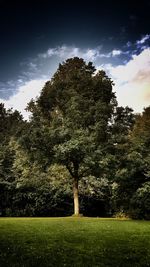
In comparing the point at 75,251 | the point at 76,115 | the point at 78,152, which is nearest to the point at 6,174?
the point at 76,115

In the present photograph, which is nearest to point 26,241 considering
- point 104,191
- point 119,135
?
point 119,135

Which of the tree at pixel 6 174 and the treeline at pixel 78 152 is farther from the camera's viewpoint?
the tree at pixel 6 174

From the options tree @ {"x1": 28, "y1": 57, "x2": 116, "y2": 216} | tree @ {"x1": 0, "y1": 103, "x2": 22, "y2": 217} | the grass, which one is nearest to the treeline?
tree @ {"x1": 28, "y1": 57, "x2": 116, "y2": 216}

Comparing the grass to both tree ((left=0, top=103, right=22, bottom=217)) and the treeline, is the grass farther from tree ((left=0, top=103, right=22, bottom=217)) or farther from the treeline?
tree ((left=0, top=103, right=22, bottom=217))

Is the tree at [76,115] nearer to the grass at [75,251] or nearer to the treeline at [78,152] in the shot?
the treeline at [78,152]

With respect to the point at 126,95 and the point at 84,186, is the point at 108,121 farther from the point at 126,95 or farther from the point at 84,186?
the point at 126,95

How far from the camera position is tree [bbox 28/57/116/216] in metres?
32.4

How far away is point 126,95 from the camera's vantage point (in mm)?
52406

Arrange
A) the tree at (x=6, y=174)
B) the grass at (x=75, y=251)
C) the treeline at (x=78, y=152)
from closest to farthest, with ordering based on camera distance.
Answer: the grass at (x=75, y=251)
the treeline at (x=78, y=152)
the tree at (x=6, y=174)

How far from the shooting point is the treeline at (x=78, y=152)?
3309 centimetres

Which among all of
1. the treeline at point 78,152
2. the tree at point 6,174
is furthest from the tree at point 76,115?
the tree at point 6,174

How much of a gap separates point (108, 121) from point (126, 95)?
17.2 metres

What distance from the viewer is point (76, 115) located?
112 feet

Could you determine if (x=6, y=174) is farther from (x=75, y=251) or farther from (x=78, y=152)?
(x=75, y=251)
